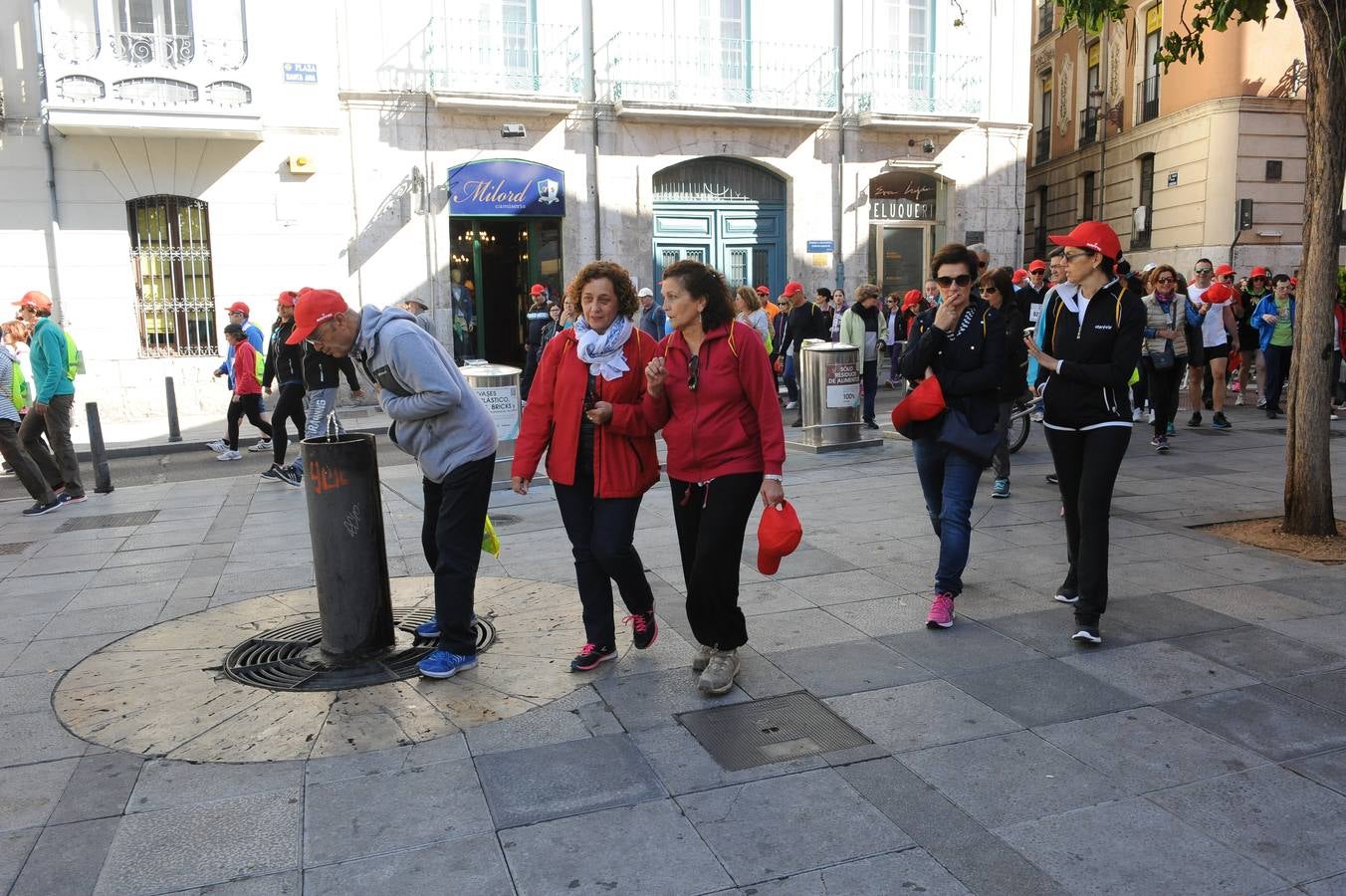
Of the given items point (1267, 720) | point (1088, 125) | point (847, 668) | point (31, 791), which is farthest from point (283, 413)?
point (1088, 125)

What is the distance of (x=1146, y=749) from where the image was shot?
3.66 metres

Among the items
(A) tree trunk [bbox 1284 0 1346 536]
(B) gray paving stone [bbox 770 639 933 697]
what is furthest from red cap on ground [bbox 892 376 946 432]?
(A) tree trunk [bbox 1284 0 1346 536]

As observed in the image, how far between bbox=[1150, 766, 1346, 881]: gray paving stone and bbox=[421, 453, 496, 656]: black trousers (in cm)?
272

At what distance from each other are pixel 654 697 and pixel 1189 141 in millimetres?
23361

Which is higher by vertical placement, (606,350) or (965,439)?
(606,350)

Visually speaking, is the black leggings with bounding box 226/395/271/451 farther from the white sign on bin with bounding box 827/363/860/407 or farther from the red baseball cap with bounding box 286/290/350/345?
the red baseball cap with bounding box 286/290/350/345

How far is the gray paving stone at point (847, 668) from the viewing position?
434 centimetres

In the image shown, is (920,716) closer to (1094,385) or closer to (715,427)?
(715,427)

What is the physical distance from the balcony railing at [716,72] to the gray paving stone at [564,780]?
17.1 m

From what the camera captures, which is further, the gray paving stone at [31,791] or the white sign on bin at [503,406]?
the white sign on bin at [503,406]

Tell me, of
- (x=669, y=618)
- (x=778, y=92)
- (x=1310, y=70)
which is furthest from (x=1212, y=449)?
(x=778, y=92)

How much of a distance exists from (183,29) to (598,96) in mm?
6889

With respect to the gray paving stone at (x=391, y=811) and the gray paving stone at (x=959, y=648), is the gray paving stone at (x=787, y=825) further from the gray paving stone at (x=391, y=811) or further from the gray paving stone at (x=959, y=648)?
the gray paving stone at (x=959, y=648)

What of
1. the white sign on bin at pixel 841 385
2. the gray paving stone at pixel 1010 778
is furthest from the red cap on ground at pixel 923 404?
the white sign on bin at pixel 841 385
